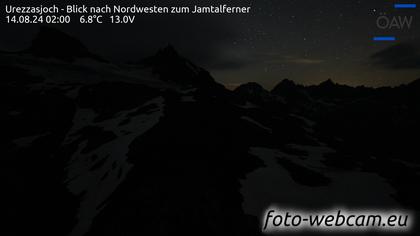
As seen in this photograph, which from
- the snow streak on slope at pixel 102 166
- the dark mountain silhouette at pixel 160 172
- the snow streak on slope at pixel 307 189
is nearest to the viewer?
the dark mountain silhouette at pixel 160 172

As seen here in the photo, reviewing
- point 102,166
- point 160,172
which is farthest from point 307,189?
point 102,166

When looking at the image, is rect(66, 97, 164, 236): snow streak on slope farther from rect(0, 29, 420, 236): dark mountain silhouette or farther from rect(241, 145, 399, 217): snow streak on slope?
rect(241, 145, 399, 217): snow streak on slope

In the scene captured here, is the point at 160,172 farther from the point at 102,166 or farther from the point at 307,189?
the point at 307,189

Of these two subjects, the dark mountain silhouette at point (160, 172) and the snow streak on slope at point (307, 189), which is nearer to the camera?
the dark mountain silhouette at point (160, 172)

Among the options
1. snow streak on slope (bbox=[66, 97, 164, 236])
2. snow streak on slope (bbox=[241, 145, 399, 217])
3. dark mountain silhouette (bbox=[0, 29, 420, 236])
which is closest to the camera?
dark mountain silhouette (bbox=[0, 29, 420, 236])

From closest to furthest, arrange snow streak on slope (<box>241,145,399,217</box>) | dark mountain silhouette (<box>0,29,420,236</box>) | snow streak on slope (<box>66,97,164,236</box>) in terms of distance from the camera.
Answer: dark mountain silhouette (<box>0,29,420,236</box>) < snow streak on slope (<box>241,145,399,217</box>) < snow streak on slope (<box>66,97,164,236</box>)

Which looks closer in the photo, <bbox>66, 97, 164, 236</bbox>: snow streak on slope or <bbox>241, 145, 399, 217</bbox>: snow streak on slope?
<bbox>241, 145, 399, 217</bbox>: snow streak on slope

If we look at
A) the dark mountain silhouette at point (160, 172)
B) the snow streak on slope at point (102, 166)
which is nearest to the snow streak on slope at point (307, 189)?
the dark mountain silhouette at point (160, 172)

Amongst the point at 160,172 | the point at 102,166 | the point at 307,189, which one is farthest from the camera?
the point at 102,166

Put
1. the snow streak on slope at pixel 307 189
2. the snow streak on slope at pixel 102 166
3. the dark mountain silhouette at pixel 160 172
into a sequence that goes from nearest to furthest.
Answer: the dark mountain silhouette at pixel 160 172, the snow streak on slope at pixel 307 189, the snow streak on slope at pixel 102 166

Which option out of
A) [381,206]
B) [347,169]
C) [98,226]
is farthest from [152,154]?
[347,169]

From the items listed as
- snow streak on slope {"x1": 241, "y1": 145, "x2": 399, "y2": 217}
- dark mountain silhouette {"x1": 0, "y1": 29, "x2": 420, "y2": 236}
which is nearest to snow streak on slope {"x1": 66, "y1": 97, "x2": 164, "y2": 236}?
dark mountain silhouette {"x1": 0, "y1": 29, "x2": 420, "y2": 236}

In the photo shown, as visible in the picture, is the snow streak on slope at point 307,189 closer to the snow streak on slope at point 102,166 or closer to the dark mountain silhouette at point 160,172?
the dark mountain silhouette at point 160,172

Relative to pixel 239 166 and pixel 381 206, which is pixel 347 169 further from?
pixel 239 166
